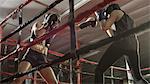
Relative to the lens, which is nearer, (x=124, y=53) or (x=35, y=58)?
(x=124, y=53)

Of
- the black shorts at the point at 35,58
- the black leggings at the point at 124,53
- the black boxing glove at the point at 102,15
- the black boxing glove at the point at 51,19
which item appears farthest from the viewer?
the black shorts at the point at 35,58

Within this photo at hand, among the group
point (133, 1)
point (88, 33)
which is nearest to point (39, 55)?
point (133, 1)

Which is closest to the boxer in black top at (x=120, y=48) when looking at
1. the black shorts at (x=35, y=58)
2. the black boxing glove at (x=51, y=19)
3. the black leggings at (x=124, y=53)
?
the black leggings at (x=124, y=53)

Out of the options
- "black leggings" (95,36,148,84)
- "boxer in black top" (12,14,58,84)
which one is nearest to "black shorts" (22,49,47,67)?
"boxer in black top" (12,14,58,84)

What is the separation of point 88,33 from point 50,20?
314 cm

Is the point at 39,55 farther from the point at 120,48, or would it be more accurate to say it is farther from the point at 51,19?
the point at 120,48

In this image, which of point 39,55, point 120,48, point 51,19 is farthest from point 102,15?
point 39,55

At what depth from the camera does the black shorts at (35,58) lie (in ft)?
10.9

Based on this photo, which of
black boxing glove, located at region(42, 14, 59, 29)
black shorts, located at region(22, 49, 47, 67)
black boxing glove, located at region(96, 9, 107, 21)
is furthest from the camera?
black shorts, located at region(22, 49, 47, 67)

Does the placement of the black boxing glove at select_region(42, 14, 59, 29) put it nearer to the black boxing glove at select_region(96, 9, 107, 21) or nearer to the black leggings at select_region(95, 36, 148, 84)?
the black boxing glove at select_region(96, 9, 107, 21)

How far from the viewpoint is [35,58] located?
333 centimetres

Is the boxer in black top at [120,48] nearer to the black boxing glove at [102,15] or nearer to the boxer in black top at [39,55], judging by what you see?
the black boxing glove at [102,15]

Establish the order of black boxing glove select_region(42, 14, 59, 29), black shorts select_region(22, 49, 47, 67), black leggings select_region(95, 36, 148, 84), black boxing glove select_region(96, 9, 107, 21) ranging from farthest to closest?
1. black shorts select_region(22, 49, 47, 67)
2. black boxing glove select_region(42, 14, 59, 29)
3. black boxing glove select_region(96, 9, 107, 21)
4. black leggings select_region(95, 36, 148, 84)

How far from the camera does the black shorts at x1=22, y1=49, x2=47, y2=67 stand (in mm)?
3326
